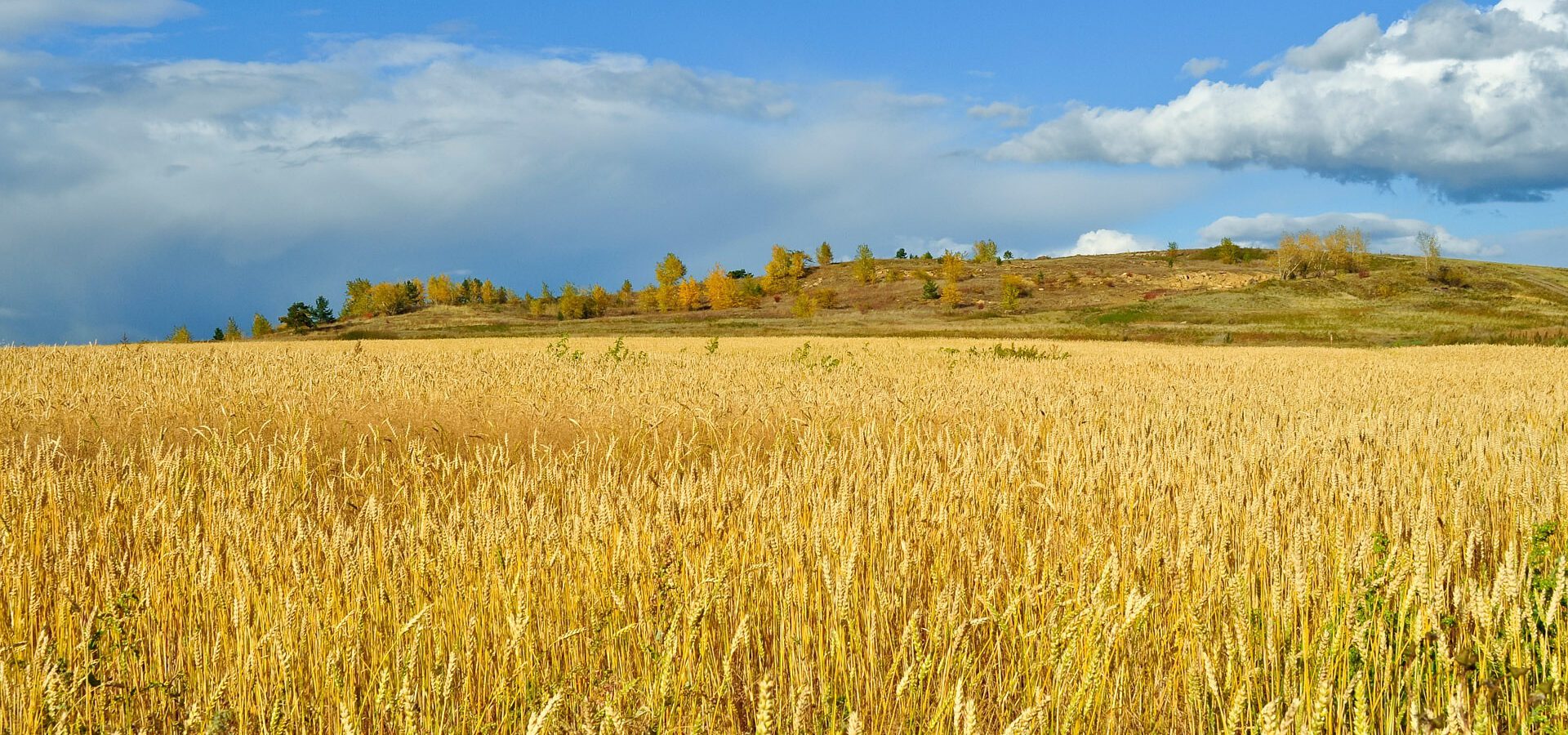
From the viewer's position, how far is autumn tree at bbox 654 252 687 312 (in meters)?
125

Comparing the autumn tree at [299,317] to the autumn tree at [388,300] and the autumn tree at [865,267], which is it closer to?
the autumn tree at [388,300]

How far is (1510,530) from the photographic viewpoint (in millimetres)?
5160

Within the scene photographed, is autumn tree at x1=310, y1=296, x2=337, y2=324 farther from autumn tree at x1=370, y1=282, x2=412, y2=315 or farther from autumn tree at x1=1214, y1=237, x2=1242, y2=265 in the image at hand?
autumn tree at x1=1214, y1=237, x2=1242, y2=265

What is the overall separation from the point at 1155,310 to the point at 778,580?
2938 inches

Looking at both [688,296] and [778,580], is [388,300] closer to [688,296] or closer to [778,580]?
[688,296]

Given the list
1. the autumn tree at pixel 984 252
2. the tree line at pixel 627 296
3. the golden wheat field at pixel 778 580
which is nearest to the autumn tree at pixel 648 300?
the tree line at pixel 627 296

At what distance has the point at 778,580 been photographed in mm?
3705

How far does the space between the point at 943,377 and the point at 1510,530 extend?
8.35 meters

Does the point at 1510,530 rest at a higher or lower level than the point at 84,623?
lower

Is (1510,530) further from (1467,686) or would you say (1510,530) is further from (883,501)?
(883,501)

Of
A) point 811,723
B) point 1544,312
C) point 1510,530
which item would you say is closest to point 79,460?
point 811,723

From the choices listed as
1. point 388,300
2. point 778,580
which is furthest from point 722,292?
point 778,580

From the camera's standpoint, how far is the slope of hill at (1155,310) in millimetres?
55125

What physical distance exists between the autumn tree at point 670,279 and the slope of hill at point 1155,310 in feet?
30.4
